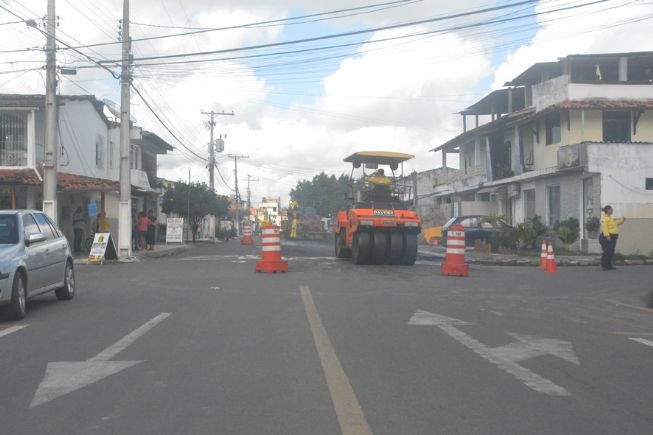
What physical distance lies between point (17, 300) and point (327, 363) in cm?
538

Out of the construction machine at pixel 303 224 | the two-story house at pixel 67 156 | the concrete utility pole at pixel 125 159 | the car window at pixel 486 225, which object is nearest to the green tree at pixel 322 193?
the construction machine at pixel 303 224

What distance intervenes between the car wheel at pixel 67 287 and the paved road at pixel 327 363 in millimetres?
241

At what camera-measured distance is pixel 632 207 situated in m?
27.3

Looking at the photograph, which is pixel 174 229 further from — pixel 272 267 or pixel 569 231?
pixel 272 267

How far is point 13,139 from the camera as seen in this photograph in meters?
28.1

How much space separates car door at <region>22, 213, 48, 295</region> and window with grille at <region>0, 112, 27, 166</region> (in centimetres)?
1733

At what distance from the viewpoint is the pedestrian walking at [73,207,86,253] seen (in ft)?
96.1

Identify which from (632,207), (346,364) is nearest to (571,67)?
(632,207)

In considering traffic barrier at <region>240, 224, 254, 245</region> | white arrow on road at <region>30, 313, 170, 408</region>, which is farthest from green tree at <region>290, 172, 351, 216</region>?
white arrow on road at <region>30, 313, 170, 408</region>

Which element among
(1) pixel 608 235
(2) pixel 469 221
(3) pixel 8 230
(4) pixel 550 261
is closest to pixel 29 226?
(3) pixel 8 230

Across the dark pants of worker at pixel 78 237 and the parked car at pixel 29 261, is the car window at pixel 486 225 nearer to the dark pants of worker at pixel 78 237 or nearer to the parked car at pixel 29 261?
the dark pants of worker at pixel 78 237

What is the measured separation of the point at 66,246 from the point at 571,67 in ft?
85.3

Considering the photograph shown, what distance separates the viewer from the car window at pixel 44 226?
12438mm

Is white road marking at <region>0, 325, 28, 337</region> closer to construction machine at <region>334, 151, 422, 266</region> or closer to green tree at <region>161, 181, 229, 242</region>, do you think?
construction machine at <region>334, 151, 422, 266</region>
